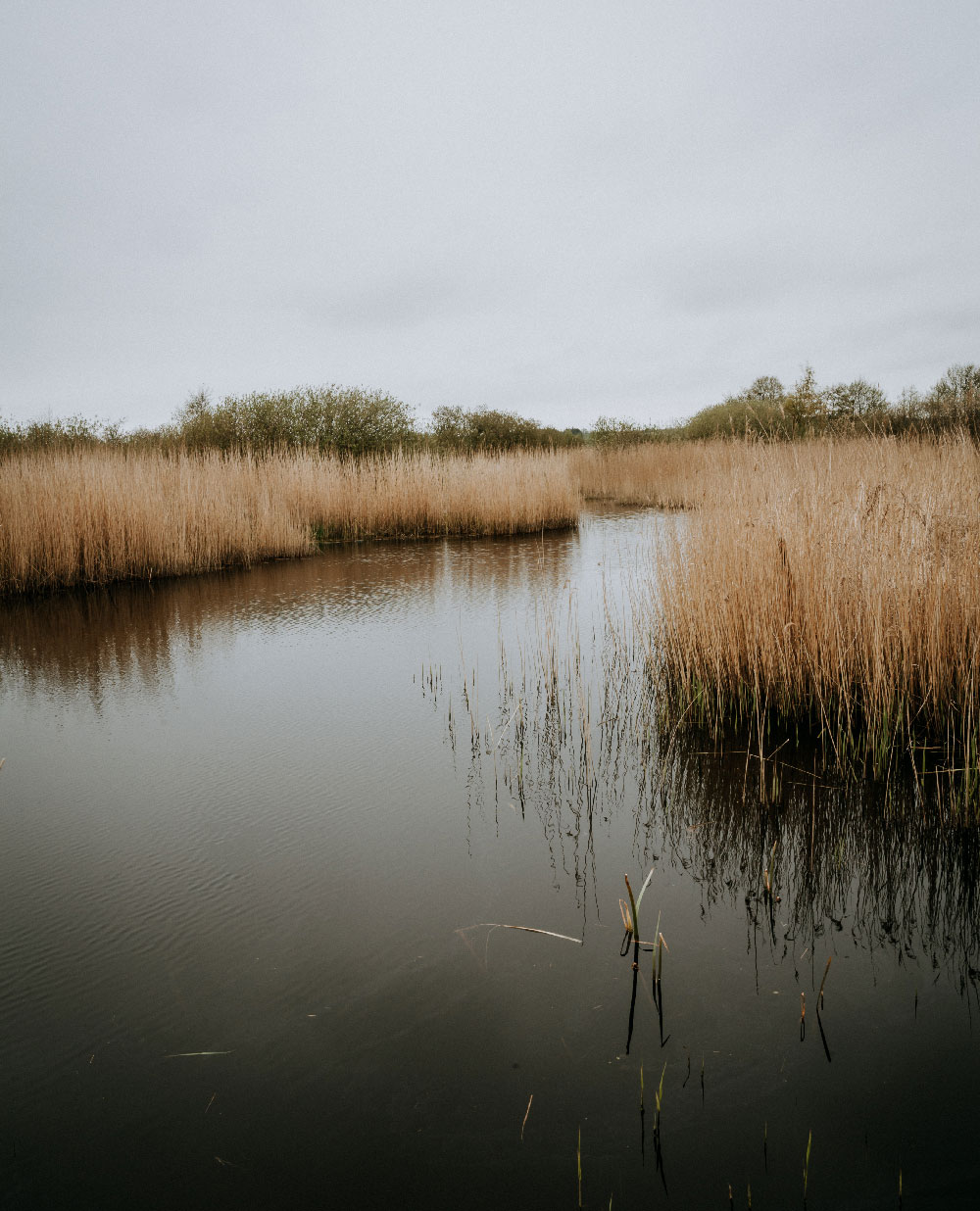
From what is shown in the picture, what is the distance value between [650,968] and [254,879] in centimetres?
126

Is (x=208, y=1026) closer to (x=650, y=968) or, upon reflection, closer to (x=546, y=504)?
(x=650, y=968)

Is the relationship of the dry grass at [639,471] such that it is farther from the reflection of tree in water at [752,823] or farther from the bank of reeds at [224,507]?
the reflection of tree in water at [752,823]

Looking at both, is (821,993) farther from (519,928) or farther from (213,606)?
(213,606)

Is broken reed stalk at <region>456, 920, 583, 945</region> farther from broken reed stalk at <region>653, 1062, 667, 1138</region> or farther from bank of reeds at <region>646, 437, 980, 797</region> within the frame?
bank of reeds at <region>646, 437, 980, 797</region>

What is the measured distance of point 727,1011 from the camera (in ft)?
5.57

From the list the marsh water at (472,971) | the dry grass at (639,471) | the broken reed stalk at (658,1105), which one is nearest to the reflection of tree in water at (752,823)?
the marsh water at (472,971)

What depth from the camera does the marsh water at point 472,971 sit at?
137 cm

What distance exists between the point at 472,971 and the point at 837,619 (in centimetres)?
207

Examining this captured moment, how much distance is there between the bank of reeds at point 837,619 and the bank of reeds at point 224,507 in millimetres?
6499

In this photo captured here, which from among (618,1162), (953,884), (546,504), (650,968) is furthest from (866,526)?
(546,504)

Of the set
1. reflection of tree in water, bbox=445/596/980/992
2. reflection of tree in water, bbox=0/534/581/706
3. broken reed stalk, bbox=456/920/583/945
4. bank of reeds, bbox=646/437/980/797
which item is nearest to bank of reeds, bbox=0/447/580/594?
reflection of tree in water, bbox=0/534/581/706

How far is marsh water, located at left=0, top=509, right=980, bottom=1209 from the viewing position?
1366mm

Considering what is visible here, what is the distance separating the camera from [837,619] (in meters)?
3.00

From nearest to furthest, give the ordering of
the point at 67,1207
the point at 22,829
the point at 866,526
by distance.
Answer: the point at 67,1207
the point at 22,829
the point at 866,526
